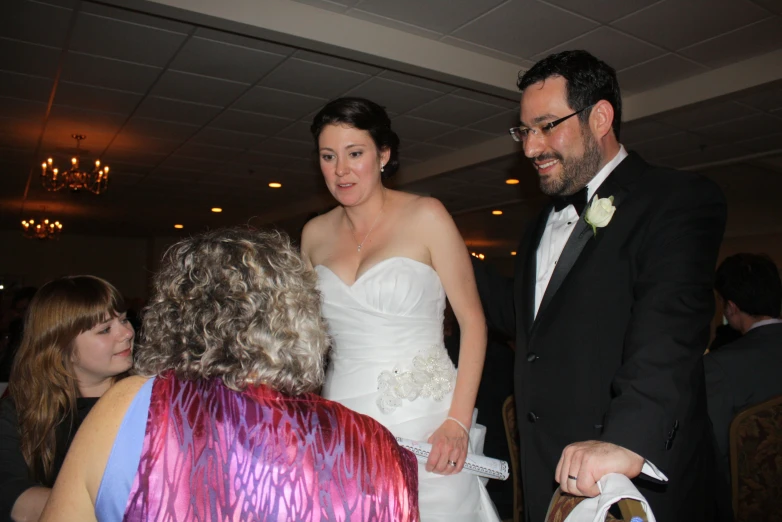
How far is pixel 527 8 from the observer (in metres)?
4.78

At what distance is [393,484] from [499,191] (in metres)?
10.2

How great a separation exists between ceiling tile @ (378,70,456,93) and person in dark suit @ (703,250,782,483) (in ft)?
12.0

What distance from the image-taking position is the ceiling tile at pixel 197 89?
6.14 m

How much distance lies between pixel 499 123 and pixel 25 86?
5.23m

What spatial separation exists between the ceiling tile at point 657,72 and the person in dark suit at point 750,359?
3.23 metres

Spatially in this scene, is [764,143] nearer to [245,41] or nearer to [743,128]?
[743,128]

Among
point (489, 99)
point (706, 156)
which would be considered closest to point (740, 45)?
point (489, 99)

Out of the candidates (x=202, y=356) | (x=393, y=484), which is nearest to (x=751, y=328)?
(x=393, y=484)

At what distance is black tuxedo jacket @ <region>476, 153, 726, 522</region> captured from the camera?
1336mm

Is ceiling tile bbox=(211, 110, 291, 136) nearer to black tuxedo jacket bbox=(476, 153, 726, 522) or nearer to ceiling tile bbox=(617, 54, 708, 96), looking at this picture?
ceiling tile bbox=(617, 54, 708, 96)

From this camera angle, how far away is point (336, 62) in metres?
5.71

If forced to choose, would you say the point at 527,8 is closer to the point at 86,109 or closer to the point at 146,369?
the point at 146,369

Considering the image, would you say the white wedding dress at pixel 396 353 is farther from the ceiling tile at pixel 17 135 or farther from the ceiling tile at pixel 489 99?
the ceiling tile at pixel 17 135

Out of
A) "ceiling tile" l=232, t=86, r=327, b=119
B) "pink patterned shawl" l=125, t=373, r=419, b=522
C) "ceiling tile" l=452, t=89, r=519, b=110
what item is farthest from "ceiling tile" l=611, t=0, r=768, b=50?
"pink patterned shawl" l=125, t=373, r=419, b=522
